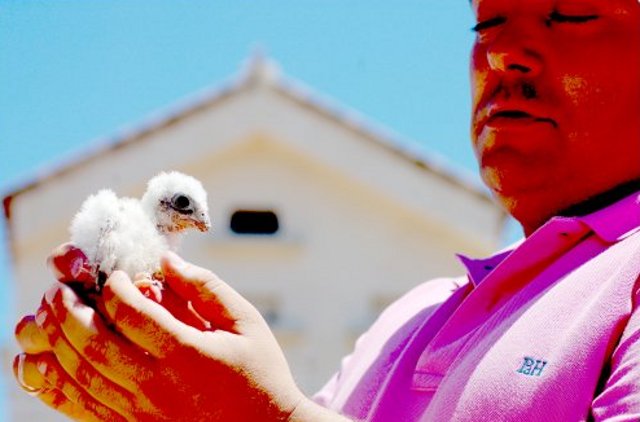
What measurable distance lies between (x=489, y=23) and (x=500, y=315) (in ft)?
1.87

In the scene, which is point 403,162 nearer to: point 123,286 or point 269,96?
point 269,96

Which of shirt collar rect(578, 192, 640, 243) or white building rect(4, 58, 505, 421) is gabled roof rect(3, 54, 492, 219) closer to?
white building rect(4, 58, 505, 421)

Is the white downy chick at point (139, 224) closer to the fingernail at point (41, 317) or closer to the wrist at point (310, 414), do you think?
the fingernail at point (41, 317)

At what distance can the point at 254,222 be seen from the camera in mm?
12805

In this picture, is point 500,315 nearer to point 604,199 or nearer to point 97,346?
point 604,199

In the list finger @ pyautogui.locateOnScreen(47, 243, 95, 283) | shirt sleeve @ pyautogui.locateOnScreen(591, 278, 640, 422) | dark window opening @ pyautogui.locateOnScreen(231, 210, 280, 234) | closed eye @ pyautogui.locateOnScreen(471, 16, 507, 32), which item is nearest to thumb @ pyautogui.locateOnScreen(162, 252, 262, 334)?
finger @ pyautogui.locateOnScreen(47, 243, 95, 283)

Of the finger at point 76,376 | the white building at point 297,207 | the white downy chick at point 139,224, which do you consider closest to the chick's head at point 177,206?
the white downy chick at point 139,224

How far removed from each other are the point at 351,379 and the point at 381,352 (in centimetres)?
8

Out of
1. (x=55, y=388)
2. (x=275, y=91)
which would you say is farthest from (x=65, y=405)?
(x=275, y=91)

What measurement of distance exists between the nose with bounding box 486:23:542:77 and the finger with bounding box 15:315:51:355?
0.82 metres

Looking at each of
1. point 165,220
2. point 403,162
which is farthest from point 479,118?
point 403,162

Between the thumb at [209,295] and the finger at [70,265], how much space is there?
4.0 inches

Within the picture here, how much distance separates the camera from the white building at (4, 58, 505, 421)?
1205 centimetres

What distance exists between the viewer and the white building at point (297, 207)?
1205 centimetres
